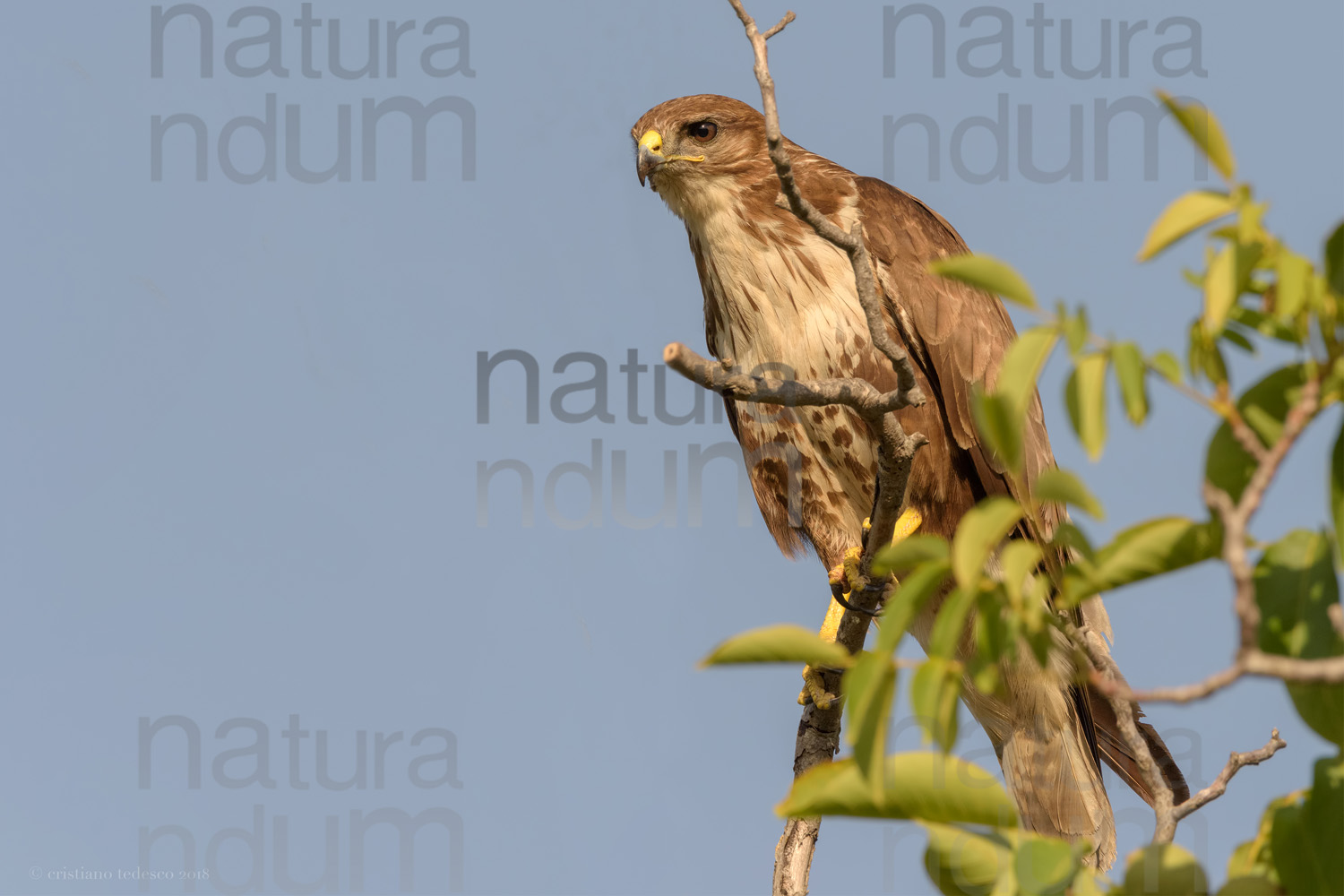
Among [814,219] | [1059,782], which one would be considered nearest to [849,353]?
[814,219]

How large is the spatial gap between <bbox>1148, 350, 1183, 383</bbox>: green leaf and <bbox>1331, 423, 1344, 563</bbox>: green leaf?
0.75ft

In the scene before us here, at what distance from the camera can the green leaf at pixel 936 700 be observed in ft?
4.47

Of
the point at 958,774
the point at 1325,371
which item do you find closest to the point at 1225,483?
the point at 1325,371

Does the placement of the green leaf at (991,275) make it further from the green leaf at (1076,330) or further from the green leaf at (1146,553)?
the green leaf at (1146,553)

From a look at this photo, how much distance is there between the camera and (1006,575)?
52.9 inches

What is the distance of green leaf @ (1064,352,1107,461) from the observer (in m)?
1.37

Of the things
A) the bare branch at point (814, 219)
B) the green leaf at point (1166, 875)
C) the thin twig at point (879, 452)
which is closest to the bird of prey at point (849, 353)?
the thin twig at point (879, 452)

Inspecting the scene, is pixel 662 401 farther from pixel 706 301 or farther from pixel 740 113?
pixel 740 113

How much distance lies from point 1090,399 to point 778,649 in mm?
460

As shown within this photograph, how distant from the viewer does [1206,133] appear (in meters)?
1.41

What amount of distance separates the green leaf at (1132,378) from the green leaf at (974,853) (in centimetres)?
59

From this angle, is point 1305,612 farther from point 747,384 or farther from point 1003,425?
point 747,384

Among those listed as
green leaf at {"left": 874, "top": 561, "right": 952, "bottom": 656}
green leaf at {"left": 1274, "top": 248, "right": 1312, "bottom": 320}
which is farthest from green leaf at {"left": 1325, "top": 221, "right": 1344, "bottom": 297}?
green leaf at {"left": 874, "top": 561, "right": 952, "bottom": 656}

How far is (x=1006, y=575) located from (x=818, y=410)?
3.80 meters
